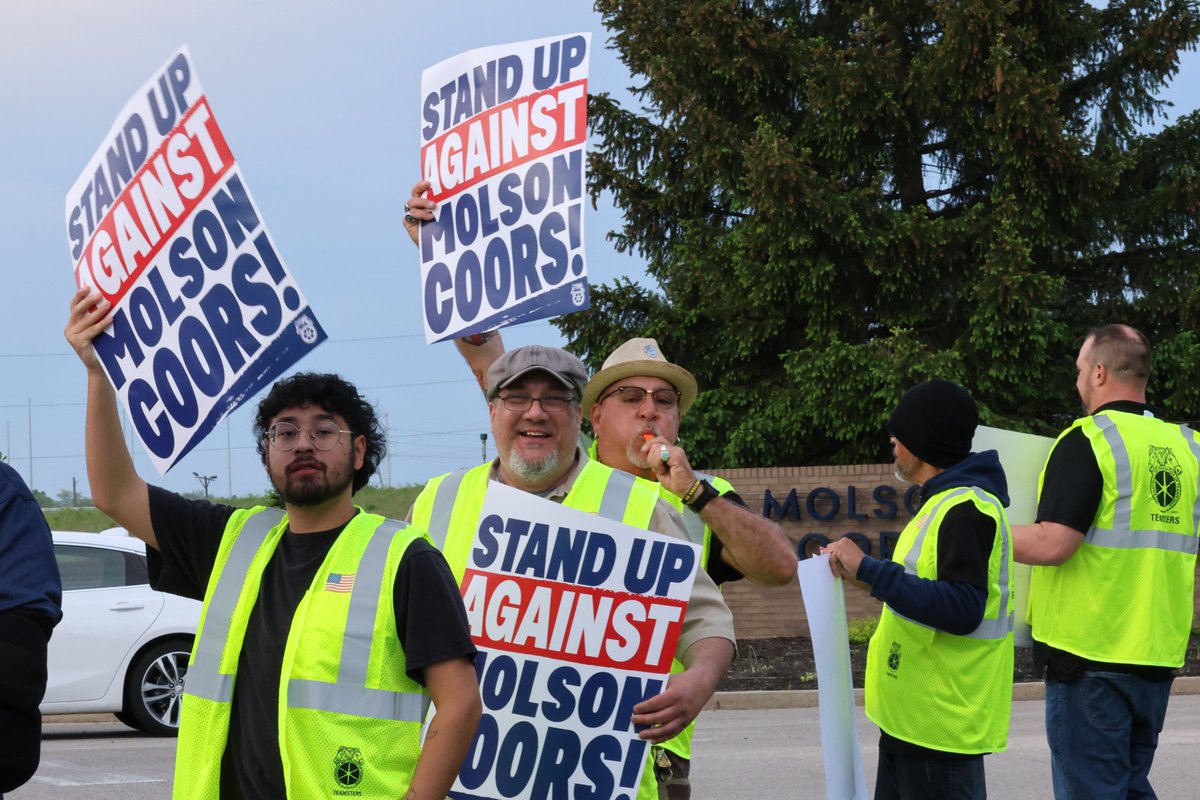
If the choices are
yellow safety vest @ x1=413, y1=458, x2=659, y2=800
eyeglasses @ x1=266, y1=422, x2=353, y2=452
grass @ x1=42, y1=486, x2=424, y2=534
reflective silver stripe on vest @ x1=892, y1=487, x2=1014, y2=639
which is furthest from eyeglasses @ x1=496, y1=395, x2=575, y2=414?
grass @ x1=42, y1=486, x2=424, y2=534

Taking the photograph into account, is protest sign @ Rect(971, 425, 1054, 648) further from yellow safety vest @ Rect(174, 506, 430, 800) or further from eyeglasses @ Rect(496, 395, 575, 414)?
yellow safety vest @ Rect(174, 506, 430, 800)

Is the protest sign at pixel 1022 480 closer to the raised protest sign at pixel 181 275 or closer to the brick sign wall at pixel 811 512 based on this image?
the raised protest sign at pixel 181 275

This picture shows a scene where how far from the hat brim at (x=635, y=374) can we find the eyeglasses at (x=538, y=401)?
0.44 m

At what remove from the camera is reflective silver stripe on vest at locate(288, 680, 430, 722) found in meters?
3.06

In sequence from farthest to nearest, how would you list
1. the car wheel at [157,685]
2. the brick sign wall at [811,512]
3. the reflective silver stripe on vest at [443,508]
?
the brick sign wall at [811,512] < the car wheel at [157,685] < the reflective silver stripe on vest at [443,508]

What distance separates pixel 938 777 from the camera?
439 centimetres

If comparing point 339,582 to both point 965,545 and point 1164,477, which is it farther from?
point 1164,477

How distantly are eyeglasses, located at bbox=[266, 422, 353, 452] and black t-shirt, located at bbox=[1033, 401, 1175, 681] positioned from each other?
2685mm

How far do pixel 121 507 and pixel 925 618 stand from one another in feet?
7.36

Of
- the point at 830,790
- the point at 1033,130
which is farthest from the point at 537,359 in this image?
the point at 1033,130

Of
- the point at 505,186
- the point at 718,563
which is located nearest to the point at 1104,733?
the point at 718,563

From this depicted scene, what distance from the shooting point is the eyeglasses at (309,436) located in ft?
10.9

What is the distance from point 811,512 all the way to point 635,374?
51.4ft

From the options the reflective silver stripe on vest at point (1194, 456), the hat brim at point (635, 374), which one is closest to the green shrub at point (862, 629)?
the reflective silver stripe on vest at point (1194, 456)
